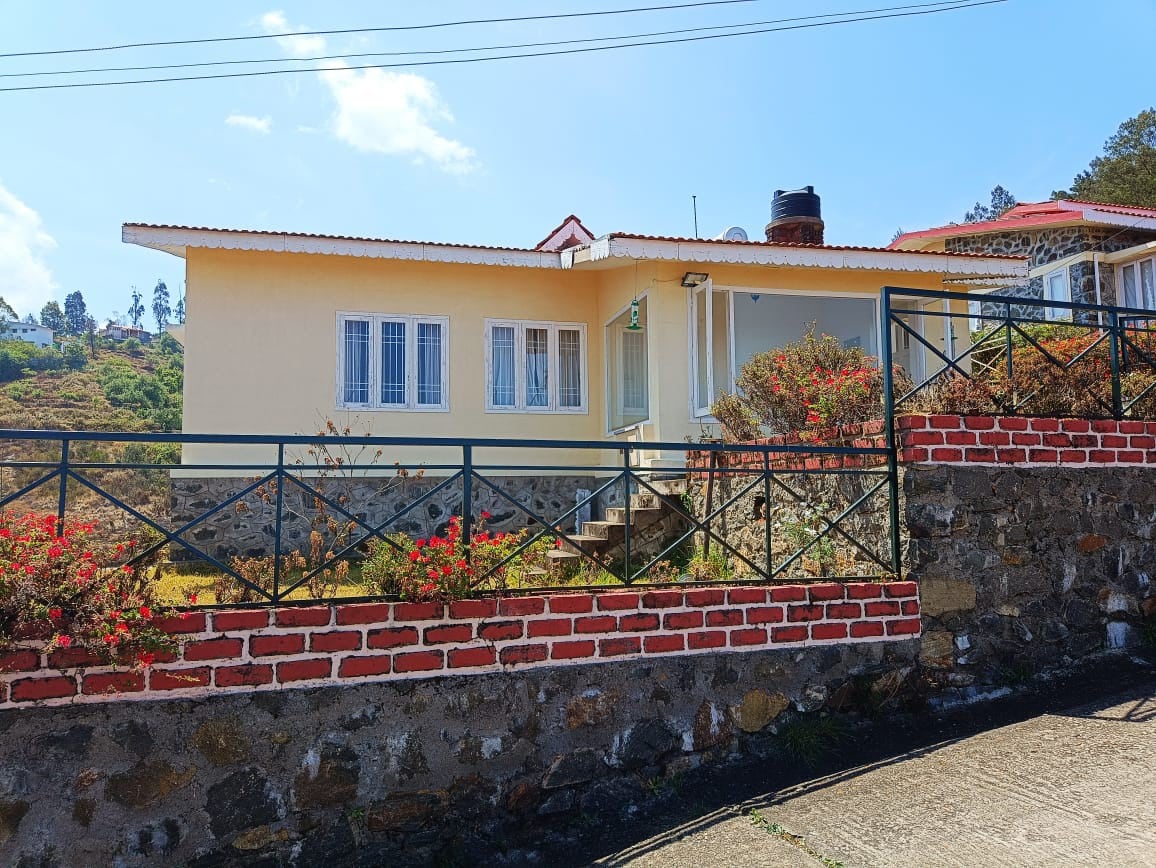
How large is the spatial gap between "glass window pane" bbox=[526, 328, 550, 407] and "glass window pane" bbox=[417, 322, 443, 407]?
3.40ft

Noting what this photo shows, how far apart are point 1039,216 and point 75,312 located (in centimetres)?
4574

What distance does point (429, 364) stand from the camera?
30.9ft

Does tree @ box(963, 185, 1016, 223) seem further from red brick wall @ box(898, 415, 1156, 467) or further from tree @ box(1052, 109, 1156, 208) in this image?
red brick wall @ box(898, 415, 1156, 467)

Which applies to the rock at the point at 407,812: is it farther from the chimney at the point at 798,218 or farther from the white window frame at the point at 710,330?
the chimney at the point at 798,218

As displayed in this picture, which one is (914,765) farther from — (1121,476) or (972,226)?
(972,226)

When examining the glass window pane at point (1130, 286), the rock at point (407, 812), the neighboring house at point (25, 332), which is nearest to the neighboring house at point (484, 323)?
the rock at point (407, 812)

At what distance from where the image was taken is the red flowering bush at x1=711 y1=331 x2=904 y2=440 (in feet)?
17.5

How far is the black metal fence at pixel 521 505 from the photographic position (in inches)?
145

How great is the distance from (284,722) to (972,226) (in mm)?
17456

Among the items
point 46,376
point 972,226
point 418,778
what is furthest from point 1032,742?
point 46,376

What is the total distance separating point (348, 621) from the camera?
3.45m

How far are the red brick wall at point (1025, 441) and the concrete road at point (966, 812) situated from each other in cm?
145

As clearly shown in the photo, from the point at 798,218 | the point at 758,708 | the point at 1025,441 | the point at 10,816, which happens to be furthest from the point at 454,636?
the point at 798,218

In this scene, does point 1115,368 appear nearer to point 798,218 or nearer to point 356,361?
point 798,218
